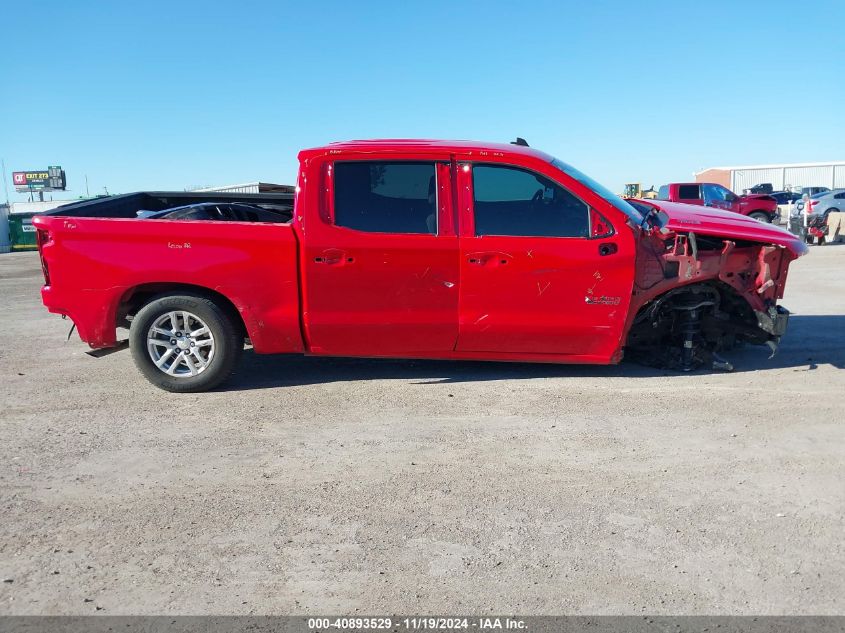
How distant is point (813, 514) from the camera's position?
3.32 m

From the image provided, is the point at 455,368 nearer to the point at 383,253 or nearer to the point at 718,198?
the point at 383,253

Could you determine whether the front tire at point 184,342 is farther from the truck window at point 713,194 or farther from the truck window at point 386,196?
the truck window at point 713,194

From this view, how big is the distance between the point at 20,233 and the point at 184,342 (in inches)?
1321

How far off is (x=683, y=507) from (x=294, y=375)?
140 inches

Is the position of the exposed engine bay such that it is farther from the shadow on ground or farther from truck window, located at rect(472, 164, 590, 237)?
truck window, located at rect(472, 164, 590, 237)

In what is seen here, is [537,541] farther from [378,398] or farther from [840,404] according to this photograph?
[840,404]

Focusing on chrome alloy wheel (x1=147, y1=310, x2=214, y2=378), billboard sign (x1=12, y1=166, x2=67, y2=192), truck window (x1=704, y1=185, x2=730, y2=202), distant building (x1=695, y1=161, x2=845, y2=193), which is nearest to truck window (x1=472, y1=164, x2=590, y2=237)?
chrome alloy wheel (x1=147, y1=310, x2=214, y2=378)

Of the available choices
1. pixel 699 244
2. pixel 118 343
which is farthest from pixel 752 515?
pixel 118 343

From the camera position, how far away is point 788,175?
5578 cm

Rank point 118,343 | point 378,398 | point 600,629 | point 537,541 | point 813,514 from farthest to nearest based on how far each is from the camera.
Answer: point 118,343 → point 378,398 → point 813,514 → point 537,541 → point 600,629

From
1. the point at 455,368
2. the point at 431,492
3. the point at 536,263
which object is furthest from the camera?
the point at 455,368

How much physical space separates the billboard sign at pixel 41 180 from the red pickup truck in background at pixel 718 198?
85.9m

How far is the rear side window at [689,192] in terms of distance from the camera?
22234 millimetres

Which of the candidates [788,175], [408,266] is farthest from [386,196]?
[788,175]
